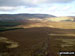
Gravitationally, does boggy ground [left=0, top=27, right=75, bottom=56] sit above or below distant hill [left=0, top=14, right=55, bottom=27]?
below

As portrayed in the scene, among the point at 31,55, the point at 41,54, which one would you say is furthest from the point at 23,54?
the point at 41,54

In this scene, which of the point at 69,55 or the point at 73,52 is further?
the point at 73,52

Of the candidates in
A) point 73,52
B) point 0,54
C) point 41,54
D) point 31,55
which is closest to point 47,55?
point 41,54

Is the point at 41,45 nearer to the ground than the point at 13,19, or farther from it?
nearer to the ground

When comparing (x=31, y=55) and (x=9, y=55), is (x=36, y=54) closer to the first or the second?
(x=31, y=55)

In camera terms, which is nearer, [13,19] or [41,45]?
[41,45]

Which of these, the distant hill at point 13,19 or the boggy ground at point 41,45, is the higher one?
the distant hill at point 13,19

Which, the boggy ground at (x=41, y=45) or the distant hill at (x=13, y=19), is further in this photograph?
the distant hill at (x=13, y=19)

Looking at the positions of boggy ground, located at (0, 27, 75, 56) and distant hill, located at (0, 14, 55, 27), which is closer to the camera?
boggy ground, located at (0, 27, 75, 56)

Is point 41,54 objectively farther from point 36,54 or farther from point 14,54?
point 14,54
